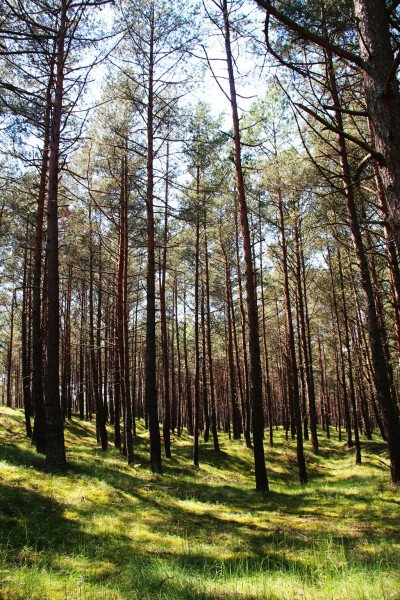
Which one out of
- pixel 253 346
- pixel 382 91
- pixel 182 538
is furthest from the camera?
pixel 253 346

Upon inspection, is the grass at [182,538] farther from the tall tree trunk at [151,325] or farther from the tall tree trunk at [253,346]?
the tall tree trunk at [151,325]

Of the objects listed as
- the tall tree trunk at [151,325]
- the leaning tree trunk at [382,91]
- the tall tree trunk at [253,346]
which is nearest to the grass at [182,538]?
the tall tree trunk at [253,346]

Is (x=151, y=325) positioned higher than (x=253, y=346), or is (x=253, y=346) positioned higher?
(x=151, y=325)

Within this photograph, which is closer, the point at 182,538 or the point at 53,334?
the point at 182,538

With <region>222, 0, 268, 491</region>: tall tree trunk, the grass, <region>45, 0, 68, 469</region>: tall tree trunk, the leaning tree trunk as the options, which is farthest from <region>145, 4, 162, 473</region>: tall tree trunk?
the leaning tree trunk

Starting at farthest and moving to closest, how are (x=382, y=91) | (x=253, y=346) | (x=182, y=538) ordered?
(x=253, y=346) → (x=182, y=538) → (x=382, y=91)

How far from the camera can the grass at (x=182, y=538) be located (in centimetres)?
331

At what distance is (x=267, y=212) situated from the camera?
727 inches

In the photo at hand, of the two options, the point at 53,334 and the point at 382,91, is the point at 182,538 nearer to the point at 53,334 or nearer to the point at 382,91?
the point at 53,334

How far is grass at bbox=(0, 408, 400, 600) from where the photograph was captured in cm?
331

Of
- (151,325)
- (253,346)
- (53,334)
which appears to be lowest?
(253,346)

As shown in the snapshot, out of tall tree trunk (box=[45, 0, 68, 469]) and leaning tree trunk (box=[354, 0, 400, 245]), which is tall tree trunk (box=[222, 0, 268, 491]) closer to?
tall tree trunk (box=[45, 0, 68, 469])

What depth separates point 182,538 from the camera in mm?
5508

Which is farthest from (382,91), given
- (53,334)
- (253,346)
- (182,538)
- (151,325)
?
(151,325)
